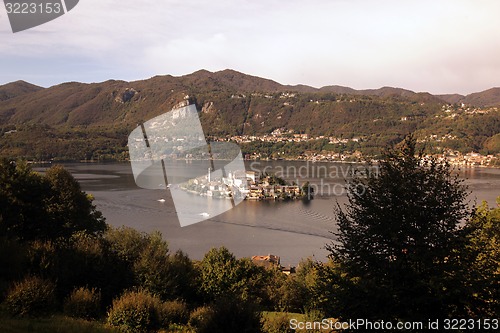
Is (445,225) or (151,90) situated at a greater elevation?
(151,90)

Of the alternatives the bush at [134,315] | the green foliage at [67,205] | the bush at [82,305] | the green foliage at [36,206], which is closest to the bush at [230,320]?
the bush at [134,315]

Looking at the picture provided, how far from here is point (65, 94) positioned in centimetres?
11088

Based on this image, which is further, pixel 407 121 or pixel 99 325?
pixel 407 121

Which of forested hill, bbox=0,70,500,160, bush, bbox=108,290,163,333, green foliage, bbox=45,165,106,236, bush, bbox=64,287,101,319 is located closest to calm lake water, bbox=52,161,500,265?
green foliage, bbox=45,165,106,236

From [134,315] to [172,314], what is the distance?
57 centimetres

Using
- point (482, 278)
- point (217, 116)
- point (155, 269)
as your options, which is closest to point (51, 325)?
point (155, 269)

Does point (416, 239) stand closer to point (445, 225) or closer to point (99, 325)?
point (445, 225)

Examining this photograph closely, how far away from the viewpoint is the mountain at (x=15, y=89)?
119m

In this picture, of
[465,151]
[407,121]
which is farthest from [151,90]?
[465,151]

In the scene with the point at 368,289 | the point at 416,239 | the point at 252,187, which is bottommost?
the point at 252,187

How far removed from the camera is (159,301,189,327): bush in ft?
12.7

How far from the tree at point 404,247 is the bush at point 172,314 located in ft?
5.01

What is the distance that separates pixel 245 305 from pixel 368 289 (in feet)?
3.12

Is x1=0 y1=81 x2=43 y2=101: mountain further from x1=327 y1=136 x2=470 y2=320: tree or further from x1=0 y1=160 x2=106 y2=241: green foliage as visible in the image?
x1=327 y1=136 x2=470 y2=320: tree
